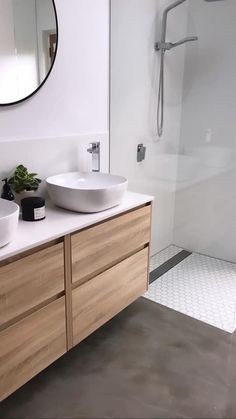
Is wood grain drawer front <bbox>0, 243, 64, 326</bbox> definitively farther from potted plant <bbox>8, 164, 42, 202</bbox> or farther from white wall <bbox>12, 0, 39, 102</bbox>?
white wall <bbox>12, 0, 39, 102</bbox>

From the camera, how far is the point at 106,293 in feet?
5.70

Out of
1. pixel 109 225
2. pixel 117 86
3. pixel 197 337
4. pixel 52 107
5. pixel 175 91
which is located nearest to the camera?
pixel 109 225

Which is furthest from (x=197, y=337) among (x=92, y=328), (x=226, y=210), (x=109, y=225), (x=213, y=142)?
(x=213, y=142)

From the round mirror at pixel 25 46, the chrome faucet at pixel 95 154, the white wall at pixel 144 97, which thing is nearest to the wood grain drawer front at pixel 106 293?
the chrome faucet at pixel 95 154

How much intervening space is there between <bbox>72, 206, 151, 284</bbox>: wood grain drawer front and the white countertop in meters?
0.04

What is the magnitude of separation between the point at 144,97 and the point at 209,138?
667 mm

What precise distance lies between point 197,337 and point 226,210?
1.18 meters

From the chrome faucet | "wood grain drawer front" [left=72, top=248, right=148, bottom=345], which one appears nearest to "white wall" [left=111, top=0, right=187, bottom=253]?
the chrome faucet

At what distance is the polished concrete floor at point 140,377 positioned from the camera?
147 centimetres

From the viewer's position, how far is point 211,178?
9.04 feet

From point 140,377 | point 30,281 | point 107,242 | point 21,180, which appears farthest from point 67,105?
point 140,377

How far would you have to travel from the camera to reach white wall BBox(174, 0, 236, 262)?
2465mm

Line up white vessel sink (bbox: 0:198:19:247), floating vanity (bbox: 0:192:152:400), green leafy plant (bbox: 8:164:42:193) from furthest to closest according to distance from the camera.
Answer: green leafy plant (bbox: 8:164:42:193)
floating vanity (bbox: 0:192:152:400)
white vessel sink (bbox: 0:198:19:247)

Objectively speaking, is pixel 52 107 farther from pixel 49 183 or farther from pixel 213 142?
pixel 213 142
